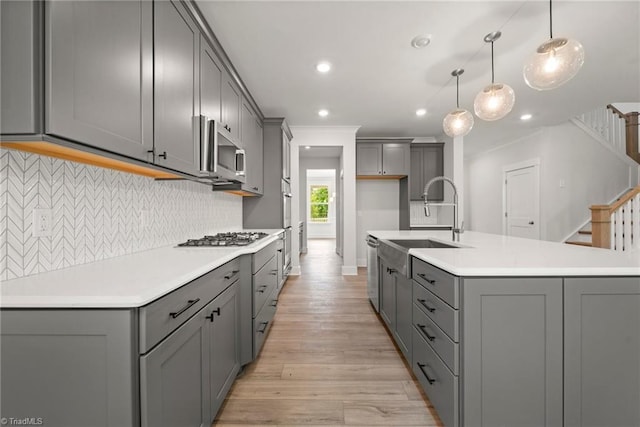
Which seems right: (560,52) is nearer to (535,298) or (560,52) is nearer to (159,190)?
(535,298)

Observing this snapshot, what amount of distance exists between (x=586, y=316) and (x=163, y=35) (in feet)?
8.12

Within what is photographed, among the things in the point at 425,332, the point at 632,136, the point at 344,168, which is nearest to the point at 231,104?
the point at 425,332

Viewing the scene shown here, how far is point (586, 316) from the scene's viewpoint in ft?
4.16

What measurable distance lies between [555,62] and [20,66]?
2.55 m

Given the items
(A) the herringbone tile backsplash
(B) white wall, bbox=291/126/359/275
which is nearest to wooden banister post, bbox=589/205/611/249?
(B) white wall, bbox=291/126/359/275

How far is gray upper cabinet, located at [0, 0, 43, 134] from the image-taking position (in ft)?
2.68

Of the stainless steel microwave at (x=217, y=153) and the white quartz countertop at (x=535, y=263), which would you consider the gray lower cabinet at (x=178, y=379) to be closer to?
the stainless steel microwave at (x=217, y=153)

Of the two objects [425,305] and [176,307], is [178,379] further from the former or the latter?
[425,305]

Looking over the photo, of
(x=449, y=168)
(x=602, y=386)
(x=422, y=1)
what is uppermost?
(x=422, y=1)

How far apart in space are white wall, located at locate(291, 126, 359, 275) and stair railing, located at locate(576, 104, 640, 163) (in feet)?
13.7

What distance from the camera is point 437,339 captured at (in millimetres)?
1474

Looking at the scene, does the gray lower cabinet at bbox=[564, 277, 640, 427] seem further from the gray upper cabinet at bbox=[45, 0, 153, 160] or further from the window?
the window

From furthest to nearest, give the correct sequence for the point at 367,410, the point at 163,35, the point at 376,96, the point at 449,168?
the point at 449,168 < the point at 376,96 < the point at 367,410 < the point at 163,35

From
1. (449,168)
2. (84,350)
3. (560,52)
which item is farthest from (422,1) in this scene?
(449,168)
